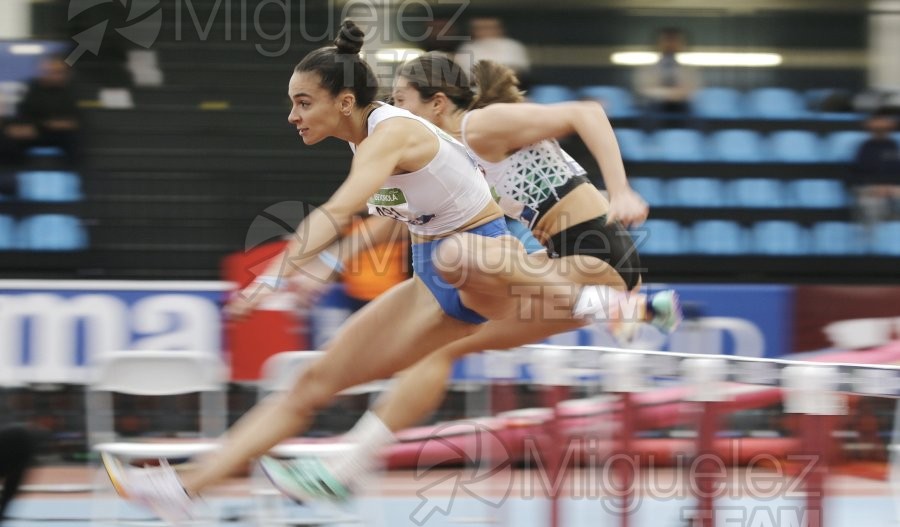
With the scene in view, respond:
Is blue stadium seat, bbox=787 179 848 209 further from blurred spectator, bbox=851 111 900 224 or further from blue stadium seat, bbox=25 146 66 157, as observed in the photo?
blue stadium seat, bbox=25 146 66 157

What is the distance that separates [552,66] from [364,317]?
5542mm

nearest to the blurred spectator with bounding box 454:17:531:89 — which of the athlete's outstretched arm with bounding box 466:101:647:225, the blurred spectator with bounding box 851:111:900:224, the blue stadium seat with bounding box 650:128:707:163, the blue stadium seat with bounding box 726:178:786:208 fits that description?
the blue stadium seat with bounding box 650:128:707:163

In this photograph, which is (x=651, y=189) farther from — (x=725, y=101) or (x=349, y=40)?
(x=349, y=40)

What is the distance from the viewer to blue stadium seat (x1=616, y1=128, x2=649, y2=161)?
931 cm

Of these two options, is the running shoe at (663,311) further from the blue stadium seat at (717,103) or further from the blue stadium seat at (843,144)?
the blue stadium seat at (843,144)

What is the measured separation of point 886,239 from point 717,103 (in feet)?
5.19

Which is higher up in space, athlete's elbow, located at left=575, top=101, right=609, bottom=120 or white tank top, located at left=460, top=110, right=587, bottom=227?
athlete's elbow, located at left=575, top=101, right=609, bottom=120

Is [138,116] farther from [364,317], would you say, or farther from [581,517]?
[364,317]

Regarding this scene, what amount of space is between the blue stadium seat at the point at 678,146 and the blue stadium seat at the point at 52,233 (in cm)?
413

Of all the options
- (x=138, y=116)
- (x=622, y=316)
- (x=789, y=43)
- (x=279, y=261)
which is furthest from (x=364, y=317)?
(x=789, y=43)

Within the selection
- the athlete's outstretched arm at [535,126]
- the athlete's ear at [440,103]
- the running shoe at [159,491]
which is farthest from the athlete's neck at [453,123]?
the running shoe at [159,491]

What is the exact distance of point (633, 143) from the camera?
9.36 meters

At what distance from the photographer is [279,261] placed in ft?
12.7

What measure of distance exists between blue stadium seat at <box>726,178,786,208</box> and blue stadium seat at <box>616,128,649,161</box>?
71 cm
